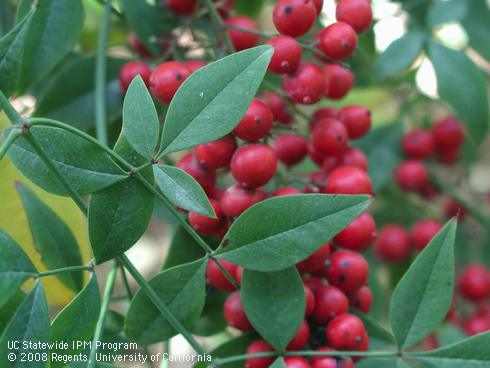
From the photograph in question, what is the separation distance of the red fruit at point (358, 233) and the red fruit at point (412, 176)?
21.5 inches

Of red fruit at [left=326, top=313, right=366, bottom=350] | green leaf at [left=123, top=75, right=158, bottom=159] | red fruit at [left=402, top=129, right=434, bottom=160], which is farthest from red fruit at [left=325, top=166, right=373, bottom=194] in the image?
red fruit at [left=402, top=129, right=434, bottom=160]

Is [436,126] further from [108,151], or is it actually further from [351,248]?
[108,151]

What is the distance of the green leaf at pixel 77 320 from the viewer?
63 cm

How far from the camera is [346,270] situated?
29.7 inches

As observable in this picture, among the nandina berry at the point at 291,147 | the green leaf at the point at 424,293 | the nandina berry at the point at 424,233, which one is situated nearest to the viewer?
the green leaf at the point at 424,293

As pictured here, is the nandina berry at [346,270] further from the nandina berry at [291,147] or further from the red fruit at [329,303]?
the nandina berry at [291,147]

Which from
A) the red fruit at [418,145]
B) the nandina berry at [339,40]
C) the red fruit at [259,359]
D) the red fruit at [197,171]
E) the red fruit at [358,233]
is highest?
the red fruit at [418,145]

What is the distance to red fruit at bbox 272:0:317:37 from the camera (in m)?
0.74

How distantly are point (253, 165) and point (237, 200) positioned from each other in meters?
0.04

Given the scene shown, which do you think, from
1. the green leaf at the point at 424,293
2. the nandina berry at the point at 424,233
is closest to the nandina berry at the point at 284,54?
the green leaf at the point at 424,293

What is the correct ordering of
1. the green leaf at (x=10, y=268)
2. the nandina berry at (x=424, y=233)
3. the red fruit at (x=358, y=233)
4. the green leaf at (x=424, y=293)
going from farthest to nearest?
1. the nandina berry at (x=424, y=233)
2. the red fruit at (x=358, y=233)
3. the green leaf at (x=424, y=293)
4. the green leaf at (x=10, y=268)

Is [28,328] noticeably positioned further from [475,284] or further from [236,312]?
[475,284]

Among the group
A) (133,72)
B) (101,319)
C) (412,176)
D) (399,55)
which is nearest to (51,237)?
(101,319)

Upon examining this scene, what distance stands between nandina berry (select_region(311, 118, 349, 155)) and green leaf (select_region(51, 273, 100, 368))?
31 centimetres
